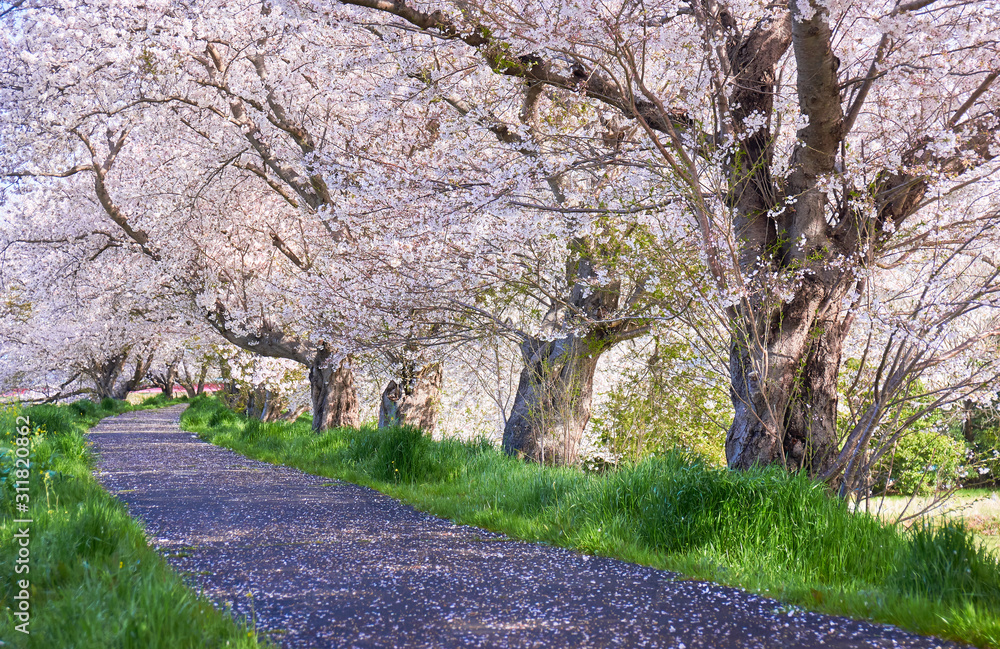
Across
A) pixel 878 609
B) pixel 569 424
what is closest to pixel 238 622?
pixel 878 609

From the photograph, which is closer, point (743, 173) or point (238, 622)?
point (238, 622)

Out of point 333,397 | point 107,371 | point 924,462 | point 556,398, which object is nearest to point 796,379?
point 556,398

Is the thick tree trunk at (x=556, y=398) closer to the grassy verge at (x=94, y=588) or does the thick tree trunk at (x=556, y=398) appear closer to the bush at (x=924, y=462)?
the bush at (x=924, y=462)

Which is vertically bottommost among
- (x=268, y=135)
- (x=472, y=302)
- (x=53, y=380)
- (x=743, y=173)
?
(x=53, y=380)

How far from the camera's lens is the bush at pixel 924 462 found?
18.9 ft

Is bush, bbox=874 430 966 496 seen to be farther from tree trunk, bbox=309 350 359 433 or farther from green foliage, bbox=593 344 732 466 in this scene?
tree trunk, bbox=309 350 359 433

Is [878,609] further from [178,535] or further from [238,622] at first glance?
[178,535]

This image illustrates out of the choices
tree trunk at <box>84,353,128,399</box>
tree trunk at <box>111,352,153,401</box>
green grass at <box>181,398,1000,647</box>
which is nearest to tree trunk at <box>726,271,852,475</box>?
green grass at <box>181,398,1000,647</box>

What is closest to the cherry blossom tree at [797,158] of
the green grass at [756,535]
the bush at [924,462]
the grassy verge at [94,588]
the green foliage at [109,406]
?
the bush at [924,462]

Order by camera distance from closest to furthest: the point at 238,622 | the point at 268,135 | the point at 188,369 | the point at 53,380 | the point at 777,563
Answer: the point at 238,622 < the point at 777,563 < the point at 268,135 < the point at 53,380 < the point at 188,369

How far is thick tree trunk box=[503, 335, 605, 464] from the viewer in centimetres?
909

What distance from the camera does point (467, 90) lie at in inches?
373

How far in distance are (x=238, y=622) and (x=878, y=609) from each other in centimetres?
327

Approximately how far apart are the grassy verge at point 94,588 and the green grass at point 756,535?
2.83 metres
